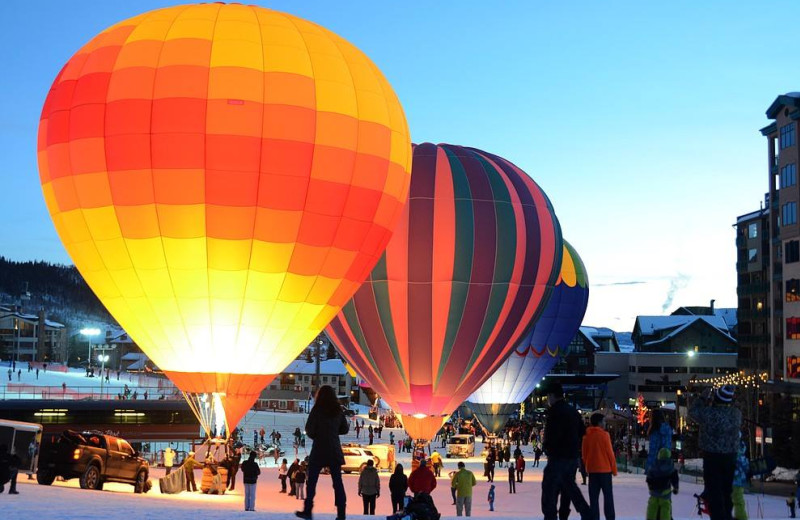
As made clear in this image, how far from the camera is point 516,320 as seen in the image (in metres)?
36.2

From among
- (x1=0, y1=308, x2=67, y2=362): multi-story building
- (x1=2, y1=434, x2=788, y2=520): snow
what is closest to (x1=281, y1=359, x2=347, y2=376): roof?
(x1=0, y1=308, x2=67, y2=362): multi-story building

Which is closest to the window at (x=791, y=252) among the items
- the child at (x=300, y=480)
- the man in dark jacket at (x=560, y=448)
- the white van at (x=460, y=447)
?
the white van at (x=460, y=447)

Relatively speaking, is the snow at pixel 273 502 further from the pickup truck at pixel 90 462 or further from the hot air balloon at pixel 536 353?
the hot air balloon at pixel 536 353

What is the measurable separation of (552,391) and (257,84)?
47.7 feet

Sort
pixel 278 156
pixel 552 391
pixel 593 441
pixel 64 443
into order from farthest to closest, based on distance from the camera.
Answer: pixel 278 156
pixel 64 443
pixel 593 441
pixel 552 391

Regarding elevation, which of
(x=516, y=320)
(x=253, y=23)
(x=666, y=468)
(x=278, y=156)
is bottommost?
(x=666, y=468)

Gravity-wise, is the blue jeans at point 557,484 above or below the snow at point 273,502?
above

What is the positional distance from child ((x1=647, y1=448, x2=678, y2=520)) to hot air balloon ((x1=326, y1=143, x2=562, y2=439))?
79.0 ft

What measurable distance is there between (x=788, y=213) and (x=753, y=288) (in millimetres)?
26396

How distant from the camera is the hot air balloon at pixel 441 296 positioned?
34.2 metres

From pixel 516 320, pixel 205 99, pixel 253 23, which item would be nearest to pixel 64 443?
pixel 205 99

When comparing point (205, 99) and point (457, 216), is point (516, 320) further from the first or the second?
point (205, 99)

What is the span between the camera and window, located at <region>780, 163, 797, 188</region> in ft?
178

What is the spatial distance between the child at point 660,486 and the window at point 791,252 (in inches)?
1870
